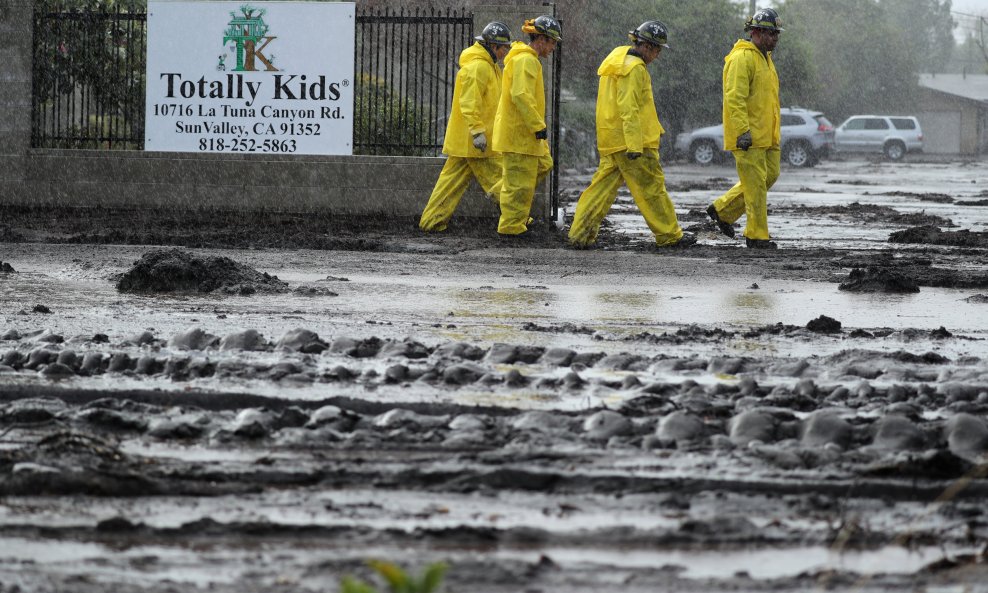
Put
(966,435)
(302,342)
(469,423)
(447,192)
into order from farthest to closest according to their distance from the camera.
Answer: (447,192) < (302,342) < (469,423) < (966,435)

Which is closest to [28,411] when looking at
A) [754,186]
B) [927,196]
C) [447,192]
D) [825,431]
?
[825,431]

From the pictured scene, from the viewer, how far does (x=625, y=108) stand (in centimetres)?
1196

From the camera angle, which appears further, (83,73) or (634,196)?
(83,73)

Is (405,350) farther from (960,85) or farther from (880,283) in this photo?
(960,85)

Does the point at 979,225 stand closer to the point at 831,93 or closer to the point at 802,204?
the point at 802,204

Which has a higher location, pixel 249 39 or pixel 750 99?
pixel 249 39

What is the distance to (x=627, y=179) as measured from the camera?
12.2 metres

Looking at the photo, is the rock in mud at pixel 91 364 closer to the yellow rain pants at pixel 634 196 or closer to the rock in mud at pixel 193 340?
the rock in mud at pixel 193 340

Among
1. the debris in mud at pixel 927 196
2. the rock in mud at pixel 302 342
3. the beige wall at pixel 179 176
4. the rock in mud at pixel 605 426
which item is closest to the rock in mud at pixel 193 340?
the rock in mud at pixel 302 342

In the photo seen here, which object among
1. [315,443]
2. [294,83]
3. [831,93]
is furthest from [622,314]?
[831,93]

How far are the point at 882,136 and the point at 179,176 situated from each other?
43.8m

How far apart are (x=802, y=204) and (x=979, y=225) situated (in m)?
4.78

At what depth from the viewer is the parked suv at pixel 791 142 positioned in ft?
144

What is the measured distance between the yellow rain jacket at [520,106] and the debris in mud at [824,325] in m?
5.80
